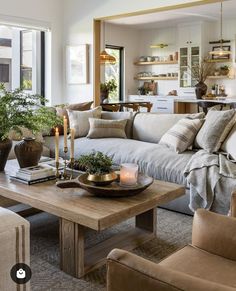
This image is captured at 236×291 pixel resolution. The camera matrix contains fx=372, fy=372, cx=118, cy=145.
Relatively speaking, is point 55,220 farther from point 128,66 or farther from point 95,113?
point 128,66

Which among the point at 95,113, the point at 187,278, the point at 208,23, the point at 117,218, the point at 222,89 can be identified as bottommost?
the point at 117,218

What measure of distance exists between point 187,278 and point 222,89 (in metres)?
8.69

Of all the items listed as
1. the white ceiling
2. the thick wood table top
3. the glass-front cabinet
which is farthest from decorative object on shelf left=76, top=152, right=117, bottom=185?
the glass-front cabinet

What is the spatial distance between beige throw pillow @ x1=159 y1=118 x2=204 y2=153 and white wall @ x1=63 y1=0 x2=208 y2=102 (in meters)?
2.49

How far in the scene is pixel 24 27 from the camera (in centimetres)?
607

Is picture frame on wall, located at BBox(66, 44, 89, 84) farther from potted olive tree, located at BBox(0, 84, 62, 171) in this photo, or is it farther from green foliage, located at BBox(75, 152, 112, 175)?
green foliage, located at BBox(75, 152, 112, 175)

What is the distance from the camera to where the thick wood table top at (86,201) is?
208cm

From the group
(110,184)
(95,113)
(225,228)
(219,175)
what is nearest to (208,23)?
(95,113)

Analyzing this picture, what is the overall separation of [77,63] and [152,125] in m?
2.50

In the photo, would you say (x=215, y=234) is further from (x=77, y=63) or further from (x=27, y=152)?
(x=77, y=63)

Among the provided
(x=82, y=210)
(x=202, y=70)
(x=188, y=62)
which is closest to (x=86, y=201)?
(x=82, y=210)

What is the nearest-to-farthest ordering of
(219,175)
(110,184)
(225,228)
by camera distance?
(225,228)
(110,184)
(219,175)

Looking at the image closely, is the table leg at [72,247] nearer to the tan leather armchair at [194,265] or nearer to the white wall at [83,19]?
the tan leather armchair at [194,265]

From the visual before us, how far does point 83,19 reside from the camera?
20.7ft
